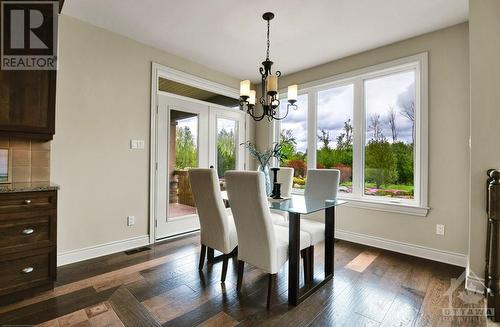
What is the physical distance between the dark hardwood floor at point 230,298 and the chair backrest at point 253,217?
14.4 inches

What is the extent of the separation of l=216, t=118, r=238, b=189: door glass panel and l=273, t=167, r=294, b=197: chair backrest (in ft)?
4.22

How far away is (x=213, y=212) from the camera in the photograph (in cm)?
218

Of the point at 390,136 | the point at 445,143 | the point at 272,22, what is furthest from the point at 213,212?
the point at 445,143

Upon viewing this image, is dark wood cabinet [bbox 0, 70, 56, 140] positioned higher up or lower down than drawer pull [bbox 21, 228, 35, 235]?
higher up

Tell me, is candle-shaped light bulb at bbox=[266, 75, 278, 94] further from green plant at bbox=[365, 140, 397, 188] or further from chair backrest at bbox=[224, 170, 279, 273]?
green plant at bbox=[365, 140, 397, 188]

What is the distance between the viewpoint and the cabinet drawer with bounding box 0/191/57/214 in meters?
1.85

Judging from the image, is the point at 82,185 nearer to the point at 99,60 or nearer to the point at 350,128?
the point at 99,60

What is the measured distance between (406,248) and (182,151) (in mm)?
3224

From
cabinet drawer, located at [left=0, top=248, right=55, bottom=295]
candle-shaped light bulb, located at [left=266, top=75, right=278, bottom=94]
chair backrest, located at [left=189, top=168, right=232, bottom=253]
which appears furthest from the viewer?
candle-shaped light bulb, located at [left=266, top=75, right=278, bottom=94]

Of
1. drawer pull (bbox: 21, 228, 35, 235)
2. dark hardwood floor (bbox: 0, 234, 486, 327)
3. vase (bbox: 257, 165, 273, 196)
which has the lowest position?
dark hardwood floor (bbox: 0, 234, 486, 327)

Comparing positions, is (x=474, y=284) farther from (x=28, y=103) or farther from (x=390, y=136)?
(x=28, y=103)

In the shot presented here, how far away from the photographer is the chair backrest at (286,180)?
3090 millimetres

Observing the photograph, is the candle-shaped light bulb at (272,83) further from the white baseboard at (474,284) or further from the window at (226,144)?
the white baseboard at (474,284)

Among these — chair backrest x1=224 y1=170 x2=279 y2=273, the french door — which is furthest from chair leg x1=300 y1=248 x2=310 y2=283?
the french door
